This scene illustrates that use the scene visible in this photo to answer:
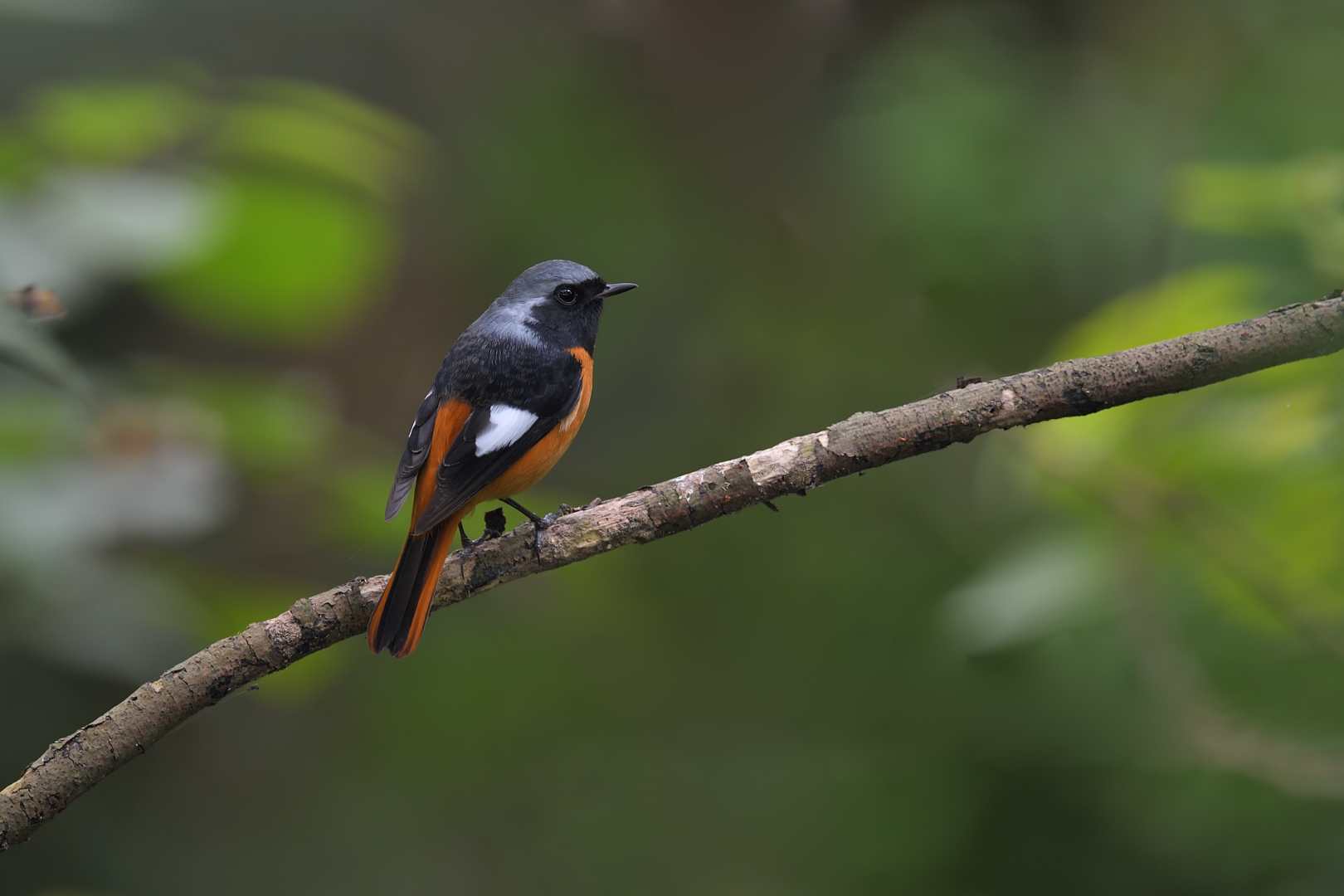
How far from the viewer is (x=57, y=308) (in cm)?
233

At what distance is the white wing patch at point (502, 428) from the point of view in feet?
10.2

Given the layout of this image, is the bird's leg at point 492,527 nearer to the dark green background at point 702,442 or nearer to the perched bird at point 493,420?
the perched bird at point 493,420

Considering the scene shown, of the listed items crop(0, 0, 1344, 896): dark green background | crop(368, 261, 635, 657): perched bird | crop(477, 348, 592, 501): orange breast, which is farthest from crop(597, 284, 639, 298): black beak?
crop(0, 0, 1344, 896): dark green background

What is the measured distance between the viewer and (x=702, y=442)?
20.3 ft

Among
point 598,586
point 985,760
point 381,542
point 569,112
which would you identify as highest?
point 569,112

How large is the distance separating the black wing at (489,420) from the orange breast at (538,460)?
23mm

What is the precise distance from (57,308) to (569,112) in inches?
191

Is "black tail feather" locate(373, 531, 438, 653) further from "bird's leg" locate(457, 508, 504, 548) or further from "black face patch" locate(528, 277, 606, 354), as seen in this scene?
"black face patch" locate(528, 277, 606, 354)

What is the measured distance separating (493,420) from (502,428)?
42mm

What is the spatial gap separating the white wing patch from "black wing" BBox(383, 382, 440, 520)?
0.51 ft

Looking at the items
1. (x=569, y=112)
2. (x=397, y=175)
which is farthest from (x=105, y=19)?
(x=569, y=112)

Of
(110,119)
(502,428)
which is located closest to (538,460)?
(502,428)

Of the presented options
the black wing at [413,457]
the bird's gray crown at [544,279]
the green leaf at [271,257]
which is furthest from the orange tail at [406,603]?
the bird's gray crown at [544,279]

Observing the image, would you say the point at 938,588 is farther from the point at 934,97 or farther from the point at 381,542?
the point at 381,542
